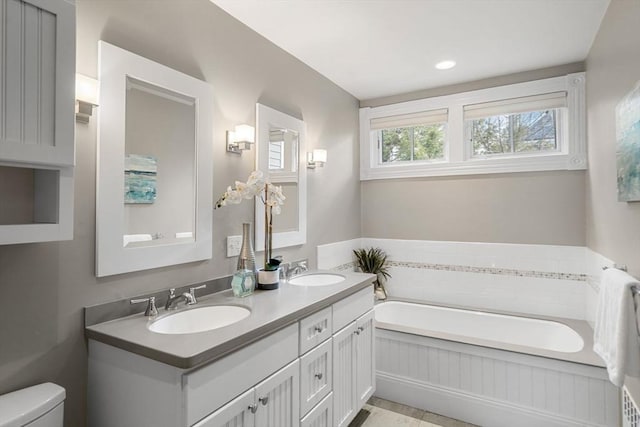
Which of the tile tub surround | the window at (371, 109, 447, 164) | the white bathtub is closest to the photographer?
the white bathtub

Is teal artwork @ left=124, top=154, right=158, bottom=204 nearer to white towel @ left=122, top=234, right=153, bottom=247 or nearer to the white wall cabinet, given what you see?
white towel @ left=122, top=234, right=153, bottom=247

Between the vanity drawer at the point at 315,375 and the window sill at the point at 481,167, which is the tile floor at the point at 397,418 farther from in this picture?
the window sill at the point at 481,167

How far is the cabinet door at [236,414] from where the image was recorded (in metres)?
1.16

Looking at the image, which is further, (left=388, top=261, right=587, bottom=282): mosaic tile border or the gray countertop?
(left=388, top=261, right=587, bottom=282): mosaic tile border

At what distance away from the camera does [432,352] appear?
2.55 meters

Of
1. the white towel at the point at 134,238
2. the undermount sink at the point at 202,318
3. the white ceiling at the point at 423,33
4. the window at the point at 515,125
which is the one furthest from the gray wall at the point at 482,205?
the white towel at the point at 134,238

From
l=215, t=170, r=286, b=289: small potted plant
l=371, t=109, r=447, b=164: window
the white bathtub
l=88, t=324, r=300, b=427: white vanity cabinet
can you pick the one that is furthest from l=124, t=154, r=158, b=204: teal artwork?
l=371, t=109, r=447, b=164: window

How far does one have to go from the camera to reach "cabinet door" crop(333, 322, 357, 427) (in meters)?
1.93

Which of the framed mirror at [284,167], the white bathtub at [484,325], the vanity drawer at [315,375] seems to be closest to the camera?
the vanity drawer at [315,375]

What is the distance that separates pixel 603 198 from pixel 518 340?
1.36 metres

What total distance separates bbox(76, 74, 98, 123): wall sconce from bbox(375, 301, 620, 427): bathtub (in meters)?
2.36

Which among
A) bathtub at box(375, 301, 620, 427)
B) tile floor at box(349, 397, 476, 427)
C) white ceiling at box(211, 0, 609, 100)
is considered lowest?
tile floor at box(349, 397, 476, 427)

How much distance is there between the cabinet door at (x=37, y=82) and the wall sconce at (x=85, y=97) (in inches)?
9.3

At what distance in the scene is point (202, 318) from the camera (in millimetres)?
1636
